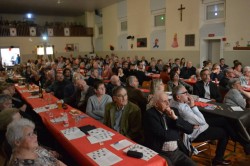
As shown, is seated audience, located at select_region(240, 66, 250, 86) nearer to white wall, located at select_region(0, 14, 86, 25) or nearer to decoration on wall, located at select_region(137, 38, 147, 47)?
decoration on wall, located at select_region(137, 38, 147, 47)

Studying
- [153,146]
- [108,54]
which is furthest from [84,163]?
[108,54]

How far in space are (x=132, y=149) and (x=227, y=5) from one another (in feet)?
28.8

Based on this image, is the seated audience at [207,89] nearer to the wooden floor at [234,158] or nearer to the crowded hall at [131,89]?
the crowded hall at [131,89]

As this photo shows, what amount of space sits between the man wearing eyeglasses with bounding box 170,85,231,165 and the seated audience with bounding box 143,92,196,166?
1.50ft

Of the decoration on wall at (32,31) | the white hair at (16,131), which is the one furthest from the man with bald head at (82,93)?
the decoration on wall at (32,31)

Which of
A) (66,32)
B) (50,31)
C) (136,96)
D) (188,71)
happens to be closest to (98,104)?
(136,96)

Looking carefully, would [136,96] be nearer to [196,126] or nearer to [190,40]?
[196,126]

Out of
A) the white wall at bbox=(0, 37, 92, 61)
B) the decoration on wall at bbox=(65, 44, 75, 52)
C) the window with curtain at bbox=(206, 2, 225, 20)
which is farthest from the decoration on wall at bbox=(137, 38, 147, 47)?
the decoration on wall at bbox=(65, 44, 75, 52)

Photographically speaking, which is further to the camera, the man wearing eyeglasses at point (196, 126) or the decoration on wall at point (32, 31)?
the decoration on wall at point (32, 31)

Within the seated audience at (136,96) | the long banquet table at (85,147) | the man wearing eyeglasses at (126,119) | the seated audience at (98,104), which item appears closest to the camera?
the long banquet table at (85,147)

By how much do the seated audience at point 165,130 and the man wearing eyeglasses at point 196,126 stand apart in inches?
18.0

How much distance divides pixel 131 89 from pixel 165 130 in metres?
1.93

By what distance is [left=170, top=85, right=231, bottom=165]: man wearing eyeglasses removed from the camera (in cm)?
321

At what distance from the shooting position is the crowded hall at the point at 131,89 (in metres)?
2.64
